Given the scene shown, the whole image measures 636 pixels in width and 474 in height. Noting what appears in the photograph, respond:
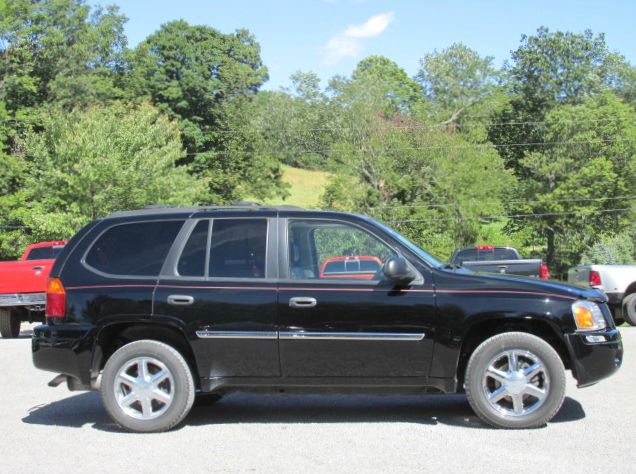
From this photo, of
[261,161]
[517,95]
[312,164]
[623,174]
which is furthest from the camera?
[312,164]

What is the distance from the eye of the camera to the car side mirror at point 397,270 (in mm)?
6766

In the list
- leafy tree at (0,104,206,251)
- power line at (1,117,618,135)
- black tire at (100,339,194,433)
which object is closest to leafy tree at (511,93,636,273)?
power line at (1,117,618,135)

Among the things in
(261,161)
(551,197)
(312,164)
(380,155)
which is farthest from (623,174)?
(312,164)

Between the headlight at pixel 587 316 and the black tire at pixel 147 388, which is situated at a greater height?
the headlight at pixel 587 316

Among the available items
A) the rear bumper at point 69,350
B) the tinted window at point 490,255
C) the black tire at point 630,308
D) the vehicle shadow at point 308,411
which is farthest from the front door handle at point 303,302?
the tinted window at point 490,255

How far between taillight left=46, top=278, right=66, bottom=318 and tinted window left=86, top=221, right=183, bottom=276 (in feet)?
1.06

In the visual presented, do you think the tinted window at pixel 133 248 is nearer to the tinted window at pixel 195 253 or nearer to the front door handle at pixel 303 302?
the tinted window at pixel 195 253

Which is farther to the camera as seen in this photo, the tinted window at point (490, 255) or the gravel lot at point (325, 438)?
the tinted window at point (490, 255)

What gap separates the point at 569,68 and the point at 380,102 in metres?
18.2

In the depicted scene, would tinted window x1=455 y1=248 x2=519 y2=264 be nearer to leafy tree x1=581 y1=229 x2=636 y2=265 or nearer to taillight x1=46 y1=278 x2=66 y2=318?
taillight x1=46 y1=278 x2=66 y2=318

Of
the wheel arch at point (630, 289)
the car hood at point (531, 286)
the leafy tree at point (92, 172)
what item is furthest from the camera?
the leafy tree at point (92, 172)

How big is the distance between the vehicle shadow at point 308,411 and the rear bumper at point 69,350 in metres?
0.56

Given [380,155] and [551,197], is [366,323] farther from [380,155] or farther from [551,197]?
[551,197]

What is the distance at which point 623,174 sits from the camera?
201ft
